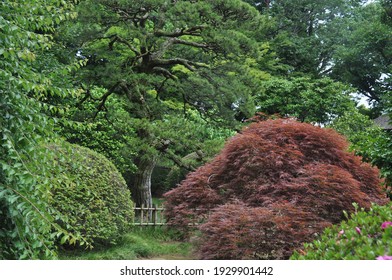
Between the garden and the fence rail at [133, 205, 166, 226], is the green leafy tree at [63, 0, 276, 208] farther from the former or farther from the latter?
the fence rail at [133, 205, 166, 226]

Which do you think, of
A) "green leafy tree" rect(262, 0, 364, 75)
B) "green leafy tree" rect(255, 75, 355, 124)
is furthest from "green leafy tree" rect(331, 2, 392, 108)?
"green leafy tree" rect(255, 75, 355, 124)

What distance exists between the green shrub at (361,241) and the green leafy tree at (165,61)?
Result: 6.48 meters

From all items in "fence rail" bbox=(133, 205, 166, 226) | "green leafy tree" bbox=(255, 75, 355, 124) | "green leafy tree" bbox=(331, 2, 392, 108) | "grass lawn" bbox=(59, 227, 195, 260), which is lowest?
"grass lawn" bbox=(59, 227, 195, 260)

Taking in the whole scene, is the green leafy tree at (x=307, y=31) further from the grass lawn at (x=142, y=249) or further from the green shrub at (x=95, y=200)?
the green shrub at (x=95, y=200)

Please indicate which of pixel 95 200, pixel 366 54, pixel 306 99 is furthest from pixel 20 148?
pixel 366 54

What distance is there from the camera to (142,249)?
25.5 feet

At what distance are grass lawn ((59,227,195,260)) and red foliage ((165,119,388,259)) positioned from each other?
819 mm

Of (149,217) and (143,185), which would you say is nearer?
(149,217)

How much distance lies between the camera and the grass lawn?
22.5ft

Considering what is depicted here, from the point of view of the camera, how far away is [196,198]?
7207mm

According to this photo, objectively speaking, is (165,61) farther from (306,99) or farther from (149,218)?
(306,99)

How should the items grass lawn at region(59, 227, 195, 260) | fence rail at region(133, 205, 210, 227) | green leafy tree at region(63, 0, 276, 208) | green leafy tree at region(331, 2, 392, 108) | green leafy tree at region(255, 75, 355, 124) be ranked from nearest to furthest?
grass lawn at region(59, 227, 195, 260)
green leafy tree at region(63, 0, 276, 208)
fence rail at region(133, 205, 210, 227)
green leafy tree at region(255, 75, 355, 124)
green leafy tree at region(331, 2, 392, 108)

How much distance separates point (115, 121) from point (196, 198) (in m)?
4.19

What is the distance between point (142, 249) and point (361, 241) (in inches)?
226
